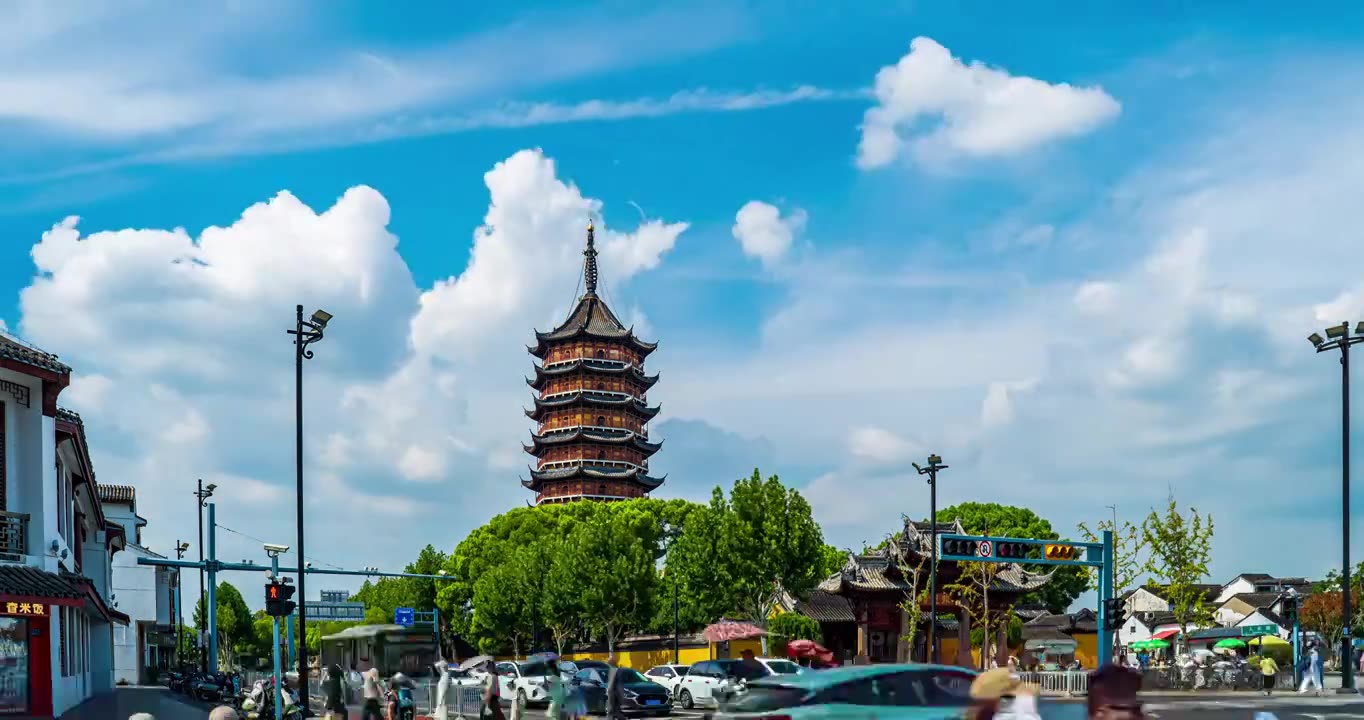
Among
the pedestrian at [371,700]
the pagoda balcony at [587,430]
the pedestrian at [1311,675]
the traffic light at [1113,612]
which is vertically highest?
the pagoda balcony at [587,430]

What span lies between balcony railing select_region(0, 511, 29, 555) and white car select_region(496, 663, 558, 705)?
15.3 meters

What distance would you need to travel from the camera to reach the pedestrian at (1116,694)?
34.3ft

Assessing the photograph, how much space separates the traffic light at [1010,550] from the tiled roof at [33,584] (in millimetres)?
26951

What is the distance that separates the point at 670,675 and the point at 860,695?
25652 mm

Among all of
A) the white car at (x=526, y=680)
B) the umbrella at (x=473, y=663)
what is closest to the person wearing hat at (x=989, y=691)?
the white car at (x=526, y=680)

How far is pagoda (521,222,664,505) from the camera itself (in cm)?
11725

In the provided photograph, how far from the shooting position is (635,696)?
34188 mm

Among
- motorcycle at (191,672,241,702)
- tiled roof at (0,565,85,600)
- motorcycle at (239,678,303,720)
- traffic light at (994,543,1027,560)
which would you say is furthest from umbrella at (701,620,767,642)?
tiled roof at (0,565,85,600)

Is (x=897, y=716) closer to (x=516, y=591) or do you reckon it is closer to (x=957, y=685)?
(x=957, y=685)

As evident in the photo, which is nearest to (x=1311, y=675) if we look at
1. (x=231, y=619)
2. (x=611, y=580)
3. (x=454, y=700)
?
(x=454, y=700)

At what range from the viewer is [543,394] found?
122 meters

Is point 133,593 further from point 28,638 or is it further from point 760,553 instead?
point 28,638

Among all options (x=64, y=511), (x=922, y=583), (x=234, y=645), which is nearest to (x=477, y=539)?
(x=922, y=583)

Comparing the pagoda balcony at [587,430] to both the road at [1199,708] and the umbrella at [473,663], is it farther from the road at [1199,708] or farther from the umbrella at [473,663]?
the road at [1199,708]
